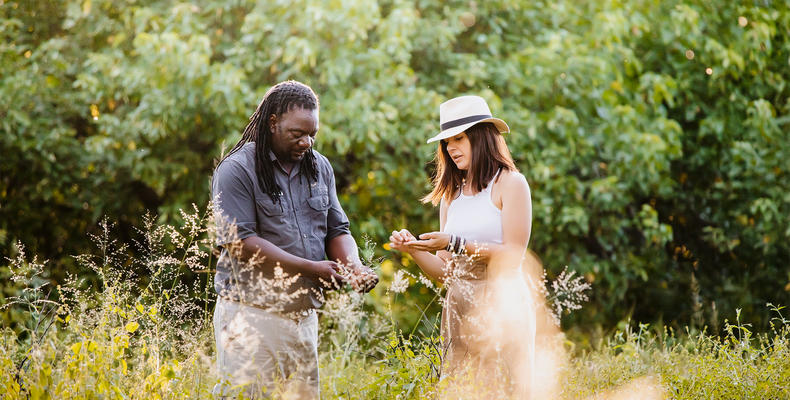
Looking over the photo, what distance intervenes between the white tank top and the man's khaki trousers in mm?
729

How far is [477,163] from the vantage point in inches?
120

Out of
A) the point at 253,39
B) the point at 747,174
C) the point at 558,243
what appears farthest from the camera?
the point at 747,174

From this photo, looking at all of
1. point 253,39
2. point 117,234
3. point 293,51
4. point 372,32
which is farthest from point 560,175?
point 117,234

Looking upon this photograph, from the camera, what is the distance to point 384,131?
221 inches

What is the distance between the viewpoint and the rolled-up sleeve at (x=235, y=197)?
2.66 meters

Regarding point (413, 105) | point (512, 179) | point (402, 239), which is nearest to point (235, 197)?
point (402, 239)

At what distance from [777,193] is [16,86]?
696 centimetres

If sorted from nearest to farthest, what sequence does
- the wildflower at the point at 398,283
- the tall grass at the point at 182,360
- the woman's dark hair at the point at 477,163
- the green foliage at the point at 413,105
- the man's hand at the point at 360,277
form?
the tall grass at the point at 182,360
the wildflower at the point at 398,283
the man's hand at the point at 360,277
the woman's dark hair at the point at 477,163
the green foliage at the point at 413,105

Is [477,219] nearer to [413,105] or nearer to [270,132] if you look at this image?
[270,132]

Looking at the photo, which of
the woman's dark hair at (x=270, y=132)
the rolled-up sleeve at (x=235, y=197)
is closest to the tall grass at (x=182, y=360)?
the rolled-up sleeve at (x=235, y=197)

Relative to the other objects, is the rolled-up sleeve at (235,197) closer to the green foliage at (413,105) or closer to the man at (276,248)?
the man at (276,248)

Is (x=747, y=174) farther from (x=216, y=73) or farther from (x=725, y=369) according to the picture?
(x=216, y=73)

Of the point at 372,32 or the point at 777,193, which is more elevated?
the point at 372,32

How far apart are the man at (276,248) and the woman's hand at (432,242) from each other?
223 mm
